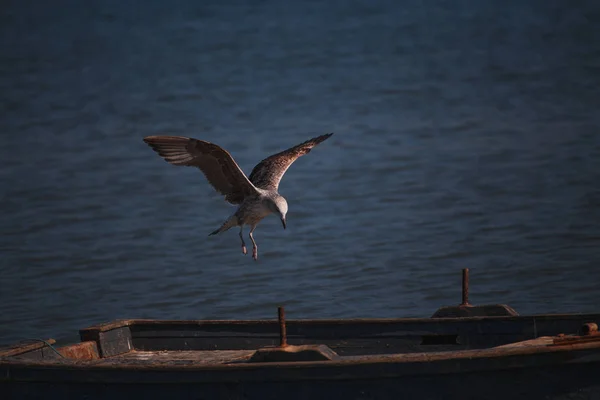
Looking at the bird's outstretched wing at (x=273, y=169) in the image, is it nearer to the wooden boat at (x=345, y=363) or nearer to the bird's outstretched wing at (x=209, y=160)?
the bird's outstretched wing at (x=209, y=160)

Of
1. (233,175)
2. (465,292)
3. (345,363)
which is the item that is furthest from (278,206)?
(345,363)

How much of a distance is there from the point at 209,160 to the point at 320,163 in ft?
34.2

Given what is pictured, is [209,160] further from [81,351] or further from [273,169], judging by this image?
[81,351]

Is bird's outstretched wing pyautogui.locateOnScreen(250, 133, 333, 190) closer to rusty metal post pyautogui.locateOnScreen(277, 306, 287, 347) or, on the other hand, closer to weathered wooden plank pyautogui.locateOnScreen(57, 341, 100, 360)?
weathered wooden plank pyautogui.locateOnScreen(57, 341, 100, 360)

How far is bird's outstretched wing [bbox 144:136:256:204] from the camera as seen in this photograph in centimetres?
1168

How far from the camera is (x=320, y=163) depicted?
22344 mm

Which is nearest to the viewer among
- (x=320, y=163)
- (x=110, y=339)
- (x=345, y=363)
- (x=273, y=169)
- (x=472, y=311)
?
(x=345, y=363)

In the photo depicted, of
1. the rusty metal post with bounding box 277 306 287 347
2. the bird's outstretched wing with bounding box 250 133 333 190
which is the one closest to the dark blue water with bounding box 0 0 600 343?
the bird's outstretched wing with bounding box 250 133 333 190

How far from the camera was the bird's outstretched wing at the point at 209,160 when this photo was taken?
38.3ft

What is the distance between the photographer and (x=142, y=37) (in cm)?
→ 3262

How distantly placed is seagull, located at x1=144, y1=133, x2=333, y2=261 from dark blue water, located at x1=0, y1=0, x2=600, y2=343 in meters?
1.91

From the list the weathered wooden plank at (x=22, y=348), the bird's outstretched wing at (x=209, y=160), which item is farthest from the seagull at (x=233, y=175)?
the weathered wooden plank at (x=22, y=348)

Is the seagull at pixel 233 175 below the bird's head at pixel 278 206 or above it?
above

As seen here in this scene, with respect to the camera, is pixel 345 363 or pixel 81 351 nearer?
pixel 345 363
